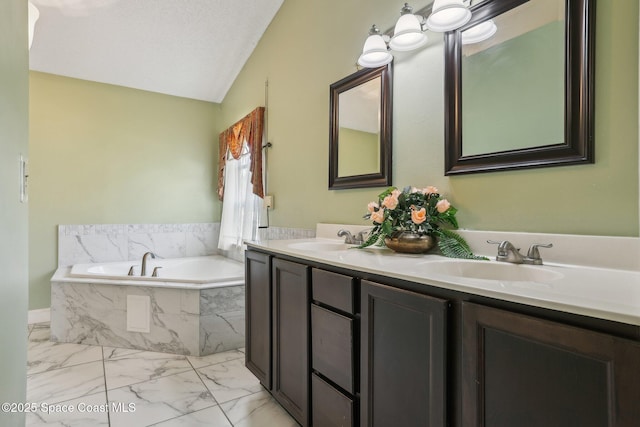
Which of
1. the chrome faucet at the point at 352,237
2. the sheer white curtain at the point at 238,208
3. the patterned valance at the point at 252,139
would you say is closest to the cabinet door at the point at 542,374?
the chrome faucet at the point at 352,237

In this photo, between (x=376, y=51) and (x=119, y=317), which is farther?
(x=119, y=317)

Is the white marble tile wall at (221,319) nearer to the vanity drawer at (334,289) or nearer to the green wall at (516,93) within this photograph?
the vanity drawer at (334,289)

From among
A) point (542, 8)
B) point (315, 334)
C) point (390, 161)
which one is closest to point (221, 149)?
point (390, 161)

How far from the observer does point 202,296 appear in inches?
98.7

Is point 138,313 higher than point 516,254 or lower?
lower

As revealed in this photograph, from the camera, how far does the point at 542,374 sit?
71 cm

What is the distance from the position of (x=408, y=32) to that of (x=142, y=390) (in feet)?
8.01

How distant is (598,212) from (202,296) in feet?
7.78

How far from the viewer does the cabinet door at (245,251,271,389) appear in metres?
1.77

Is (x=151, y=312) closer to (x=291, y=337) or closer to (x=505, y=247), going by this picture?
(x=291, y=337)

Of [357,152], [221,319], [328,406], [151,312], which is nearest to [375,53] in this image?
[357,152]

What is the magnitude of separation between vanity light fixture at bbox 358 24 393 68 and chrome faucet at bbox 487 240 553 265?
1129 millimetres

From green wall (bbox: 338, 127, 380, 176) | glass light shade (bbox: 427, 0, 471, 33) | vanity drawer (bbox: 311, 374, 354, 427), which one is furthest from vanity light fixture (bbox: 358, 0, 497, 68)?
vanity drawer (bbox: 311, 374, 354, 427)

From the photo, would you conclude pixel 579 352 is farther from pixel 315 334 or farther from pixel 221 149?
pixel 221 149
